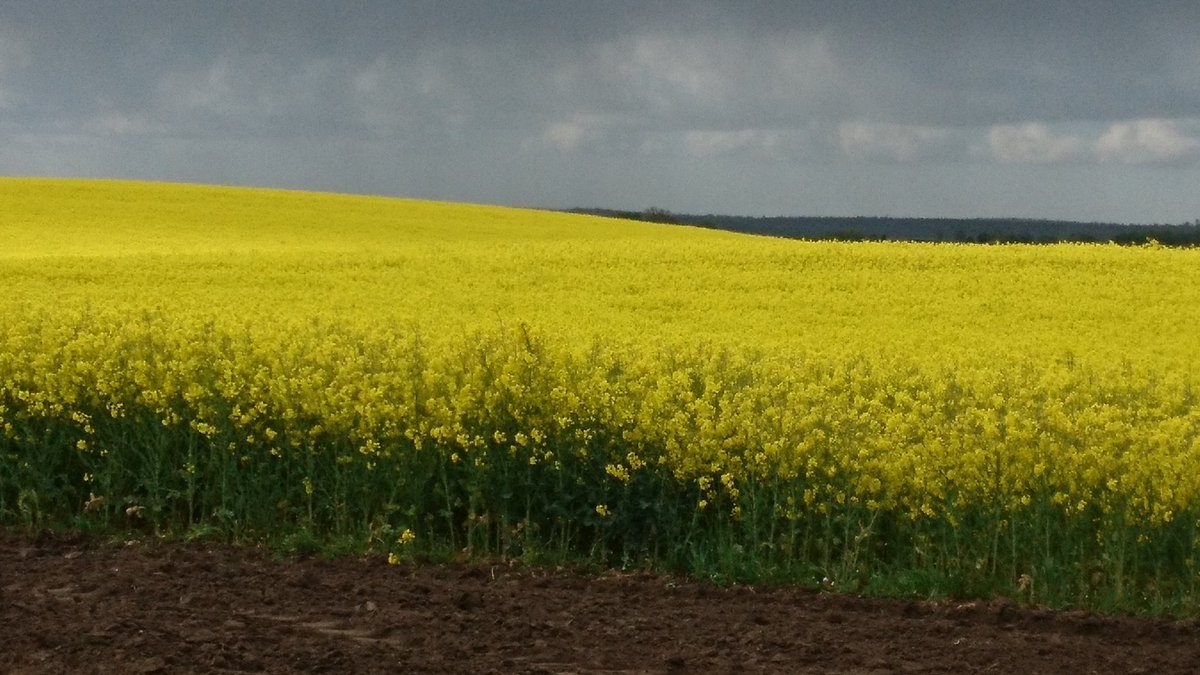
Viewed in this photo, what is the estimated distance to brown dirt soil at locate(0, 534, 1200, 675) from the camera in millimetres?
5762

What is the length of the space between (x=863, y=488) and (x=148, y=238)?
105ft

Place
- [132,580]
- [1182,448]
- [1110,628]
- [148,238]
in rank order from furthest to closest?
[148,238], [1182,448], [132,580], [1110,628]

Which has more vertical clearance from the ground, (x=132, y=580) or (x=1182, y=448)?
(x=1182, y=448)

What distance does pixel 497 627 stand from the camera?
6246mm

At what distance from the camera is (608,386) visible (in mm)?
8539

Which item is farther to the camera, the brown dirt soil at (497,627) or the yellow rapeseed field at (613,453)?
the yellow rapeseed field at (613,453)

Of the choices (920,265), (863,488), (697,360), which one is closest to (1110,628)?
(863,488)

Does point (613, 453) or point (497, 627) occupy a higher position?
point (613, 453)

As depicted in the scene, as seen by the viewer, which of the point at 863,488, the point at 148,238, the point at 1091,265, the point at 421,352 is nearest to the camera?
the point at 863,488

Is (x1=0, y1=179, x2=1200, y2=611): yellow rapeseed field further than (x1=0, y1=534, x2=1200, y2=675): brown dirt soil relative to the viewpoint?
Yes

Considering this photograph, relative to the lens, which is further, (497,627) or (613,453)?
(613,453)

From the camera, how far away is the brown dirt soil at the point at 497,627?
5762 mm

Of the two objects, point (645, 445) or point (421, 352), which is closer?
point (645, 445)

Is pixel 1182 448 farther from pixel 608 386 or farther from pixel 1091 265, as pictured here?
pixel 1091 265
